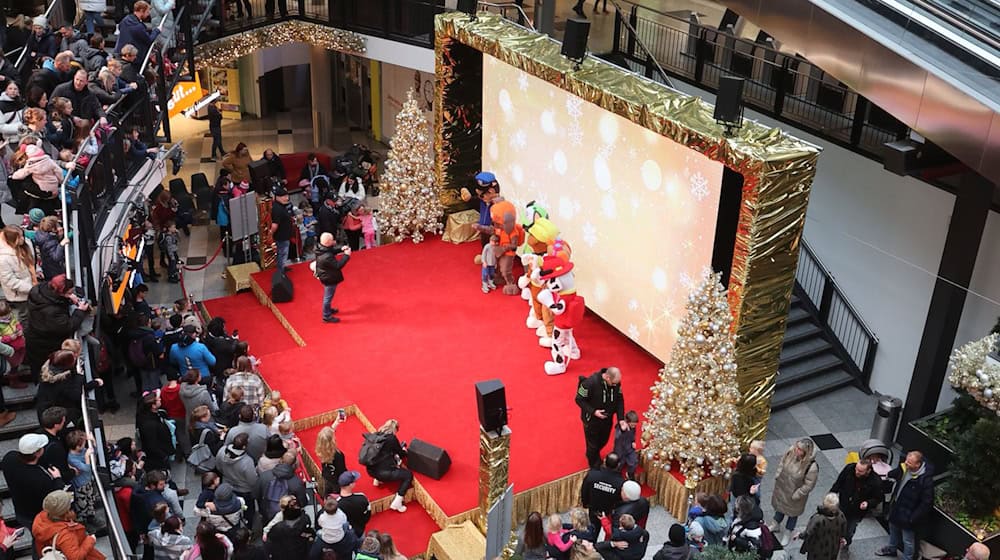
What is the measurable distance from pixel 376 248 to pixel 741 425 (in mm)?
6884

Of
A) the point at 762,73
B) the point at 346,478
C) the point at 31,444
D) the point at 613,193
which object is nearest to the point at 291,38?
the point at 613,193

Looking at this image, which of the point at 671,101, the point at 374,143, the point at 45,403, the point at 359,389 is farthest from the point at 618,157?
the point at 374,143

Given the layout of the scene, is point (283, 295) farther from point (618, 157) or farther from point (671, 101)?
point (671, 101)

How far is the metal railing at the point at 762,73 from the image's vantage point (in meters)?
13.3

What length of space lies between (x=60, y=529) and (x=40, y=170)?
4.15 m

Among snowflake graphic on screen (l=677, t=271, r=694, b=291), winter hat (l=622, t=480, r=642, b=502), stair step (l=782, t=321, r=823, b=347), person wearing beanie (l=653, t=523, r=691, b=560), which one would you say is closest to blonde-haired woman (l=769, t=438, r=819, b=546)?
winter hat (l=622, t=480, r=642, b=502)

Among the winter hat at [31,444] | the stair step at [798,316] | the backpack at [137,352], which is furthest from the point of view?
the stair step at [798,316]

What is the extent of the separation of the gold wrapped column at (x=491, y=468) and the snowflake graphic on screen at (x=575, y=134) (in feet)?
16.4

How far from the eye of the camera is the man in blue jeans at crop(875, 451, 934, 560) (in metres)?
10.2

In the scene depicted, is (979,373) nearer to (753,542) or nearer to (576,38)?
(753,542)

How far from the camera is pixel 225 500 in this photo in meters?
9.22

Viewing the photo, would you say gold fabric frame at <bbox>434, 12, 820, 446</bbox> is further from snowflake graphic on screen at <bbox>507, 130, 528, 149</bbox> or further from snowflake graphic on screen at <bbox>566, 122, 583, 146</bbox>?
snowflake graphic on screen at <bbox>507, 130, 528, 149</bbox>

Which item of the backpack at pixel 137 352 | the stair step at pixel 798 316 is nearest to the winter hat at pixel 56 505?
the backpack at pixel 137 352

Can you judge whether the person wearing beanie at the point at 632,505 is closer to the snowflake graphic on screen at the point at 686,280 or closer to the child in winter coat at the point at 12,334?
the snowflake graphic on screen at the point at 686,280
